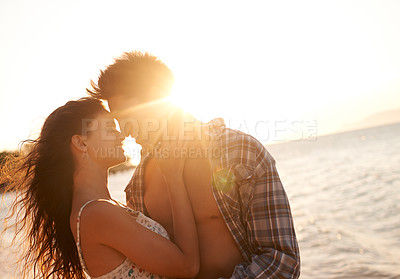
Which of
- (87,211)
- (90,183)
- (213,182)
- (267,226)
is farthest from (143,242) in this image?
(267,226)

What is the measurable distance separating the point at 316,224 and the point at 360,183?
7.59 meters

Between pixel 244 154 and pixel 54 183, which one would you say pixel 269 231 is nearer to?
pixel 244 154

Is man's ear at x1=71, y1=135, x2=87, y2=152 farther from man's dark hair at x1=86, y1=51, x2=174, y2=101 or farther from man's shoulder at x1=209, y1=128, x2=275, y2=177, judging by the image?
man's shoulder at x1=209, y1=128, x2=275, y2=177

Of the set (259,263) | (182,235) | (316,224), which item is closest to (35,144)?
(182,235)

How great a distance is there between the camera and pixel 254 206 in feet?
7.52

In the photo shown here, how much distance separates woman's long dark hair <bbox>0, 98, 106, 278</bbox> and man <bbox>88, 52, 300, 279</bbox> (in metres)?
0.37

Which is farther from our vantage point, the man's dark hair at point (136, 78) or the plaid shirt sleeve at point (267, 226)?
the man's dark hair at point (136, 78)

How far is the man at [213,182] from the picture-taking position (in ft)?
7.35

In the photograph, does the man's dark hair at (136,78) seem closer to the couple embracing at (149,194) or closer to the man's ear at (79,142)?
the couple embracing at (149,194)

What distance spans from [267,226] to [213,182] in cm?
50

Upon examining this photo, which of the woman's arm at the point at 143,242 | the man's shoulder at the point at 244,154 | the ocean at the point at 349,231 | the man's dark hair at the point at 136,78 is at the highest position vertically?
the man's dark hair at the point at 136,78

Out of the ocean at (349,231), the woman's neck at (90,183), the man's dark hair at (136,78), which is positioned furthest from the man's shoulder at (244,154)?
the ocean at (349,231)

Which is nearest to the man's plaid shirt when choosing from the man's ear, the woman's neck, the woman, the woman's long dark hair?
the woman

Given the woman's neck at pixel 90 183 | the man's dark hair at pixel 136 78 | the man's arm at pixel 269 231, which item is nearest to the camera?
the man's arm at pixel 269 231
